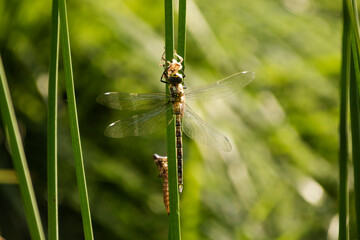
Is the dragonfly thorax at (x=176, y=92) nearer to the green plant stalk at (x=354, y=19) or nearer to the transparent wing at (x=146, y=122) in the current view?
the transparent wing at (x=146, y=122)

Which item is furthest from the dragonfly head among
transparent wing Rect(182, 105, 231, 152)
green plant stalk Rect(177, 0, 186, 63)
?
green plant stalk Rect(177, 0, 186, 63)

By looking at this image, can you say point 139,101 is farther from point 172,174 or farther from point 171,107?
point 172,174

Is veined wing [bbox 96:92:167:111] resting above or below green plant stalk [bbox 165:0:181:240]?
above

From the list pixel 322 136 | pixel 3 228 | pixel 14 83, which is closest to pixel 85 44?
pixel 14 83

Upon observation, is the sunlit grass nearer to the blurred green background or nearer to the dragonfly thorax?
the dragonfly thorax

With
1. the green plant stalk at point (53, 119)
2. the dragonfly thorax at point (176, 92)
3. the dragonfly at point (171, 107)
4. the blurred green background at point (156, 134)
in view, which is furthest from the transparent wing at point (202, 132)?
the green plant stalk at point (53, 119)

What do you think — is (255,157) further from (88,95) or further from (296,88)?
(88,95)
